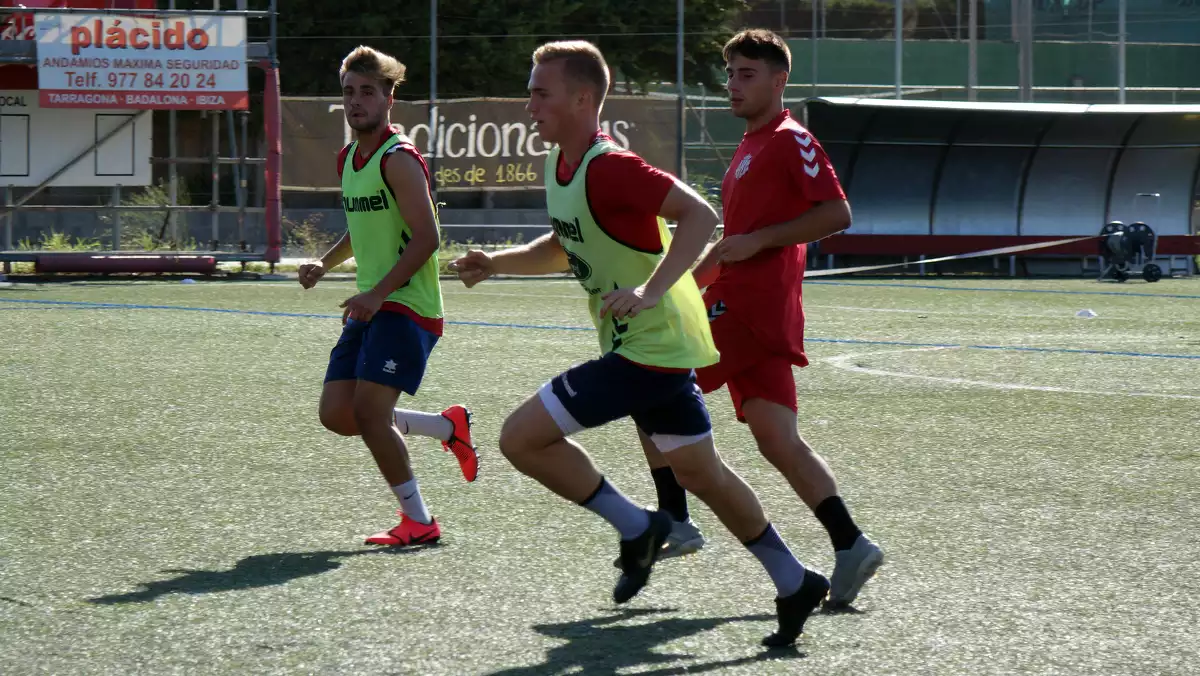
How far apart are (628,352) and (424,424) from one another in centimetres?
214

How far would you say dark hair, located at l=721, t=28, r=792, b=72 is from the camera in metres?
5.00

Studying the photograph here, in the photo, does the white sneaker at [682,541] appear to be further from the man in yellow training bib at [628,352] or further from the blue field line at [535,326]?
the blue field line at [535,326]

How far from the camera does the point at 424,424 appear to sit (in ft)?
20.5

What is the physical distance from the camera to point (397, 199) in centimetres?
566

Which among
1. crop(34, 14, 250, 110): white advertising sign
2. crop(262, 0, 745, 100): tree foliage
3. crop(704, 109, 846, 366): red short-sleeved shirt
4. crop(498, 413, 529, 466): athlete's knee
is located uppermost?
crop(262, 0, 745, 100): tree foliage

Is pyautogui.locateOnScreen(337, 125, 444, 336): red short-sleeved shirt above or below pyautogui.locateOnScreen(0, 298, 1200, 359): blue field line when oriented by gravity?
above

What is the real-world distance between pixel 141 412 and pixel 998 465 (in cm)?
453

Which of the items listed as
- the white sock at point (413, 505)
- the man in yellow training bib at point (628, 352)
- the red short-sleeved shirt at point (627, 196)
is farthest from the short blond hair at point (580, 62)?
the white sock at point (413, 505)

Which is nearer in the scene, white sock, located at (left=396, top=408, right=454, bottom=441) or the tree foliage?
white sock, located at (left=396, top=408, right=454, bottom=441)

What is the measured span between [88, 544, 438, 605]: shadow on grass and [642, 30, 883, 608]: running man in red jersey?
1.32m

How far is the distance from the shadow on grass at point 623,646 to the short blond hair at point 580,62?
144cm

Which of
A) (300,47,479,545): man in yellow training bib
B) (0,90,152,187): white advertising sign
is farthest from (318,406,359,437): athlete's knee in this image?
(0,90,152,187): white advertising sign

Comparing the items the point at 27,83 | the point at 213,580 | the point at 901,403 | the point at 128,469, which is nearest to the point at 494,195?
the point at 27,83

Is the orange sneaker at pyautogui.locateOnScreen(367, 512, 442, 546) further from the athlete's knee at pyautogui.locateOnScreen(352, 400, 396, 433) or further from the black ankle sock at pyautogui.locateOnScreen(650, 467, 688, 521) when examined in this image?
the black ankle sock at pyautogui.locateOnScreen(650, 467, 688, 521)
